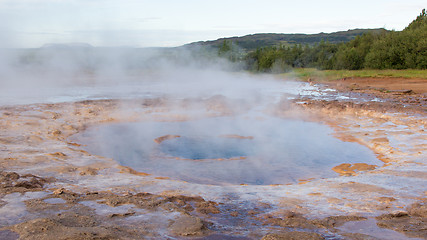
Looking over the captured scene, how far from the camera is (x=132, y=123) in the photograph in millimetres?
8242

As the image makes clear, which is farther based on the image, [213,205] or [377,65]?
[377,65]

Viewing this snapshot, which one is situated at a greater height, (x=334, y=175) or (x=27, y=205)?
(x=27, y=205)

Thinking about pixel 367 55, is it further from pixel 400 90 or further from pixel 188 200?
pixel 188 200

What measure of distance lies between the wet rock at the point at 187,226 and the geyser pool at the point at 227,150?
153 centimetres

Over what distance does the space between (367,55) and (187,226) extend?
26.7m

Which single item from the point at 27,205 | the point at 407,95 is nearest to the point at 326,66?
the point at 407,95

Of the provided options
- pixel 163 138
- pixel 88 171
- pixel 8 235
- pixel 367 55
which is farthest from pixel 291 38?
pixel 8 235

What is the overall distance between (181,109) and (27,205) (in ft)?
23.4

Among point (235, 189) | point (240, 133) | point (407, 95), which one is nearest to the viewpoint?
point (235, 189)

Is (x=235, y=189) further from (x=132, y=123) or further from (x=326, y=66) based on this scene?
(x=326, y=66)

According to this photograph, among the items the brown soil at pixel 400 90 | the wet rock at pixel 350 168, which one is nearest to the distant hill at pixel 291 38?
the brown soil at pixel 400 90

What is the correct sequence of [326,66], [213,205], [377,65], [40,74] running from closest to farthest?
[213,205]
[40,74]
[377,65]
[326,66]

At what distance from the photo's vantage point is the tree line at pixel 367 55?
2325 cm

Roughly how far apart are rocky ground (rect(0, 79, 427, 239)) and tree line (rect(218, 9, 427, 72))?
19198 millimetres
